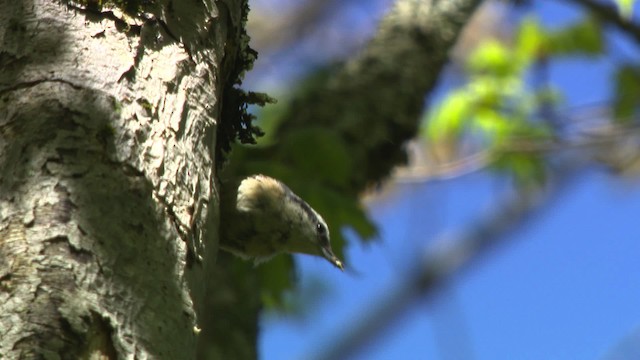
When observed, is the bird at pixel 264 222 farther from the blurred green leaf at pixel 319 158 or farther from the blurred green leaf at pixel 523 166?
the blurred green leaf at pixel 523 166

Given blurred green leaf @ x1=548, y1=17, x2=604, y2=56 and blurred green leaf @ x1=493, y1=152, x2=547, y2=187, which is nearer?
blurred green leaf @ x1=548, y1=17, x2=604, y2=56

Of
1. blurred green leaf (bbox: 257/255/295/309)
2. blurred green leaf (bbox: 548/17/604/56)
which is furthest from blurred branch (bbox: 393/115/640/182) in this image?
blurred green leaf (bbox: 257/255/295/309)

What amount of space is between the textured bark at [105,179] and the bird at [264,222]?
0.11m

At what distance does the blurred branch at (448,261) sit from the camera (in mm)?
7023

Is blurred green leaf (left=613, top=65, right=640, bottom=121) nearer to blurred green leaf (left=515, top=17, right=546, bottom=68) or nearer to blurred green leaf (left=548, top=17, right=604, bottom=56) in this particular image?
blurred green leaf (left=548, top=17, right=604, bottom=56)

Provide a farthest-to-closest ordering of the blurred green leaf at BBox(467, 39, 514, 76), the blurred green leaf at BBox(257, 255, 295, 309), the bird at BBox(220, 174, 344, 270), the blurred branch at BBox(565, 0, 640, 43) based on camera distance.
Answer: the blurred green leaf at BBox(467, 39, 514, 76) < the blurred branch at BBox(565, 0, 640, 43) < the blurred green leaf at BBox(257, 255, 295, 309) < the bird at BBox(220, 174, 344, 270)

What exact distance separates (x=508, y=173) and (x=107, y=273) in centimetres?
498

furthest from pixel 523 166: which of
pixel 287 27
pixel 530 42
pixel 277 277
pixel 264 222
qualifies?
pixel 264 222

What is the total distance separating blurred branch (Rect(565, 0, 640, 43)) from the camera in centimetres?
418

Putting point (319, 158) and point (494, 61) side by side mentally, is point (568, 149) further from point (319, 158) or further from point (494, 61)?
point (319, 158)

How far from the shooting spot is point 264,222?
71.9 inches

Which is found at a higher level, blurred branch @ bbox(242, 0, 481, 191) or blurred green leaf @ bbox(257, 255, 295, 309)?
blurred branch @ bbox(242, 0, 481, 191)

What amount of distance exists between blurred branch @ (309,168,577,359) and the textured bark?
538 cm

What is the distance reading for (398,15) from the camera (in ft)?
13.3
